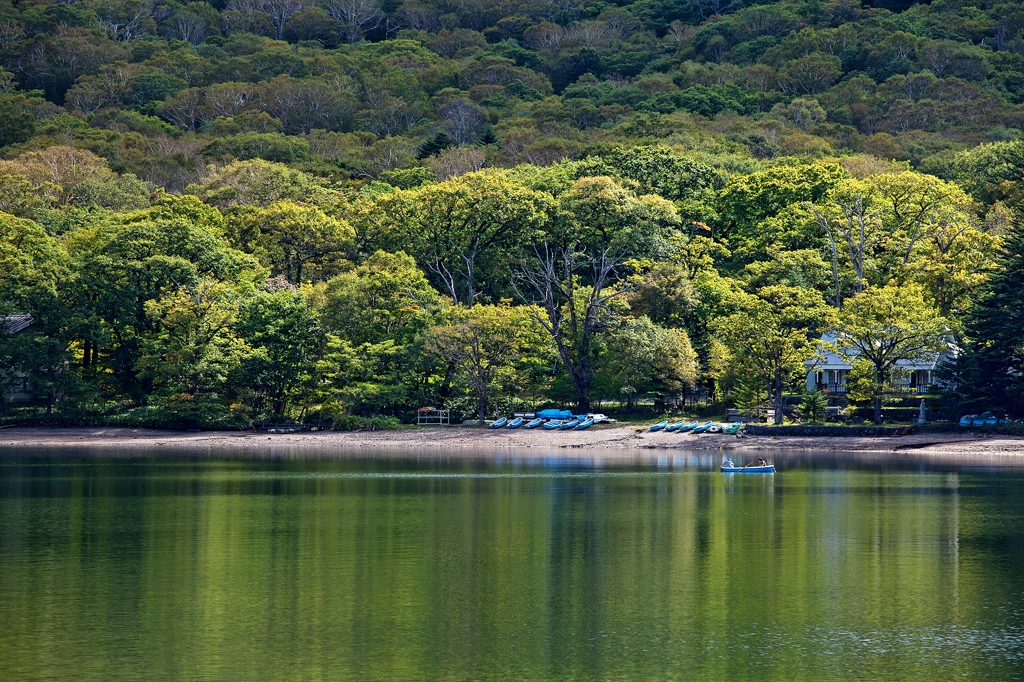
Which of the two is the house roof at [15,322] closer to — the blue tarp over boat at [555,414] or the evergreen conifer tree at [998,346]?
the blue tarp over boat at [555,414]

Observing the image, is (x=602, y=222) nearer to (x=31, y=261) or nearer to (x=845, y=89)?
(x=31, y=261)

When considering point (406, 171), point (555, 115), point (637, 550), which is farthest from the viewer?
point (555, 115)

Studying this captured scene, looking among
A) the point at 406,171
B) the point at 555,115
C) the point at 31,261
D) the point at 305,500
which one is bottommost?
the point at 305,500

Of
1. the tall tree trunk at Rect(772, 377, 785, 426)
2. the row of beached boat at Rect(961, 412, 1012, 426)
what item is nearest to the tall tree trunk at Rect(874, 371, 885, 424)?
the row of beached boat at Rect(961, 412, 1012, 426)

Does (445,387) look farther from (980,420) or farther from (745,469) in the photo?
(980,420)

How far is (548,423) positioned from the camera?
2965 inches

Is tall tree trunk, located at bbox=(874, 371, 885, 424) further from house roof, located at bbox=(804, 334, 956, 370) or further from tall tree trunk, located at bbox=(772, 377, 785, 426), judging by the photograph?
tall tree trunk, located at bbox=(772, 377, 785, 426)

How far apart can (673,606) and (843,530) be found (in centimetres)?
1336

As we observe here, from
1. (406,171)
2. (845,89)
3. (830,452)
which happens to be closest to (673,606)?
(830,452)

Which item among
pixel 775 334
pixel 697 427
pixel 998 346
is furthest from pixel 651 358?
pixel 998 346

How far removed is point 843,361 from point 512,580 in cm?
5162

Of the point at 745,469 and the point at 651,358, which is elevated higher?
the point at 651,358

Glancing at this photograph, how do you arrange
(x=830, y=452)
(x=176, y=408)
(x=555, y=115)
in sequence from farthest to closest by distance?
(x=555, y=115) → (x=176, y=408) → (x=830, y=452)

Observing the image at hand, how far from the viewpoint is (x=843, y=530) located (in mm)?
35844
